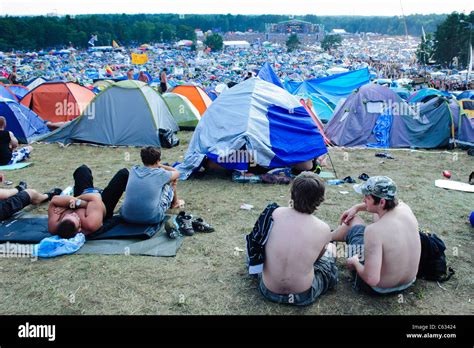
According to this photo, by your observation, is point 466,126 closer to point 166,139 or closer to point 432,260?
point 166,139

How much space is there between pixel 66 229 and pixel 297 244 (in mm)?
2643

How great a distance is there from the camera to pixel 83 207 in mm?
4645

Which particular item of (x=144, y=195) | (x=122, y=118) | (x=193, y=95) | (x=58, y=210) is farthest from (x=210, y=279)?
(x=193, y=95)

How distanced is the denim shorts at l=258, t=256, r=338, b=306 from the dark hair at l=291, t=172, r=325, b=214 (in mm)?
668

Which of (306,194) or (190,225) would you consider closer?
(306,194)

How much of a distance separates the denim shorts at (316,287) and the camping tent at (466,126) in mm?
7818

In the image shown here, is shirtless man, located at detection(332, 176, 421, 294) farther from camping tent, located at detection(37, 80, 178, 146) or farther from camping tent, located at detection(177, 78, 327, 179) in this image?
camping tent, located at detection(37, 80, 178, 146)

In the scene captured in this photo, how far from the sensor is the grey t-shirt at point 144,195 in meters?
4.86

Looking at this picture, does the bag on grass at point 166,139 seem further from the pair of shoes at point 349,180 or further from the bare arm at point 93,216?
the bare arm at point 93,216

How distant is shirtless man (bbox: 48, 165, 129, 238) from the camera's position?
446cm

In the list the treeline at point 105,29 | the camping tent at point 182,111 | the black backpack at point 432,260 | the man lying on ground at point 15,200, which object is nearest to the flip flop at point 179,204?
the man lying on ground at point 15,200

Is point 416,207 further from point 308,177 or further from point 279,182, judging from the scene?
point 308,177

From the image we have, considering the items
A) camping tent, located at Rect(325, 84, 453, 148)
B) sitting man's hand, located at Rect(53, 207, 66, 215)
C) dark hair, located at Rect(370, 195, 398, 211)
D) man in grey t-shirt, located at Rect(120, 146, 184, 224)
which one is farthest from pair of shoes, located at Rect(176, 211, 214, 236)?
camping tent, located at Rect(325, 84, 453, 148)
